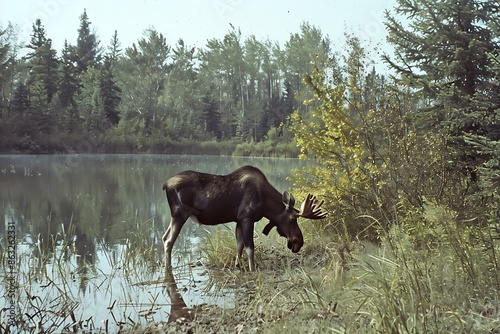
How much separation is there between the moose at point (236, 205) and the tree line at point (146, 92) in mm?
25159

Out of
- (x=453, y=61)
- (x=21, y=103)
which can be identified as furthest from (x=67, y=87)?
(x=453, y=61)

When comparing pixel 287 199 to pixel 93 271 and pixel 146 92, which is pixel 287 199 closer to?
pixel 93 271

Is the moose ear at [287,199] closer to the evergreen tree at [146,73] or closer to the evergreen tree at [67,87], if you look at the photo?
the evergreen tree at [67,87]

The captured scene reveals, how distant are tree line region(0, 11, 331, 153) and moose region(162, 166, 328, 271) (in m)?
25.2

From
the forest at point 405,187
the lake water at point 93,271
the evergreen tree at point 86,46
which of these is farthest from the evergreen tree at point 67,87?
the forest at point 405,187

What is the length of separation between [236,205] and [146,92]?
3726cm

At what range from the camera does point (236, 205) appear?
17.7 feet

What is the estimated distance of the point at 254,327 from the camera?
3.96 metres

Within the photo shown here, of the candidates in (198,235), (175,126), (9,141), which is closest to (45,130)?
(9,141)

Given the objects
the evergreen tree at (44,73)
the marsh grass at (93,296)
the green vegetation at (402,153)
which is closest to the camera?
the marsh grass at (93,296)

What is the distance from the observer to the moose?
5348 millimetres

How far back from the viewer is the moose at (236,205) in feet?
17.5

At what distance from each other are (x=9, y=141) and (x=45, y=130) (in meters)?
1.96

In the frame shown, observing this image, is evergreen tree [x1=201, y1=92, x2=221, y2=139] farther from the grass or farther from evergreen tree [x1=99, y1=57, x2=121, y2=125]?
the grass
